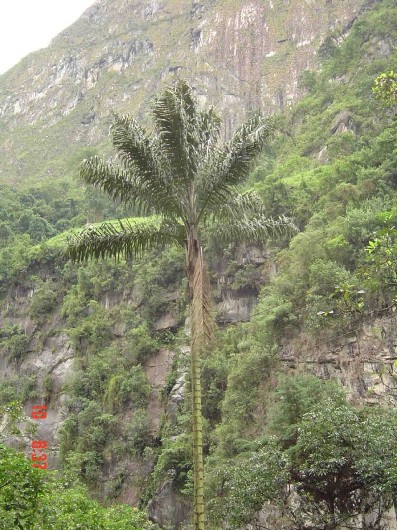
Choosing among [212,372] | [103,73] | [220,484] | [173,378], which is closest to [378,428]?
[220,484]

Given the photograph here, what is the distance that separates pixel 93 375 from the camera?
77.7 ft

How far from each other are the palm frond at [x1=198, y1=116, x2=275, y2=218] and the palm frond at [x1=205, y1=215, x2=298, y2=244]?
40 cm

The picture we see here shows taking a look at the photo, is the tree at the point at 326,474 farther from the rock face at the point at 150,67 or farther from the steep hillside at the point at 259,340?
the rock face at the point at 150,67

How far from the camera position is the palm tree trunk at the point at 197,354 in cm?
618

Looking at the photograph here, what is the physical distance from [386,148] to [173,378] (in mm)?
12046

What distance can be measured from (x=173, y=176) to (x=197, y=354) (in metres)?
2.50

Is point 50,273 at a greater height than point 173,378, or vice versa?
point 50,273

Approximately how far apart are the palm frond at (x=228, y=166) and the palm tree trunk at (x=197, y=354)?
2.58 feet

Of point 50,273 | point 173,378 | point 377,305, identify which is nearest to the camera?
point 377,305

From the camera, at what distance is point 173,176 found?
300 inches

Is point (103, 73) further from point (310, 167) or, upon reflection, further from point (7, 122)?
point (310, 167)

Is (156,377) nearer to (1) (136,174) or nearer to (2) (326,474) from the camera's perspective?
(2) (326,474)
